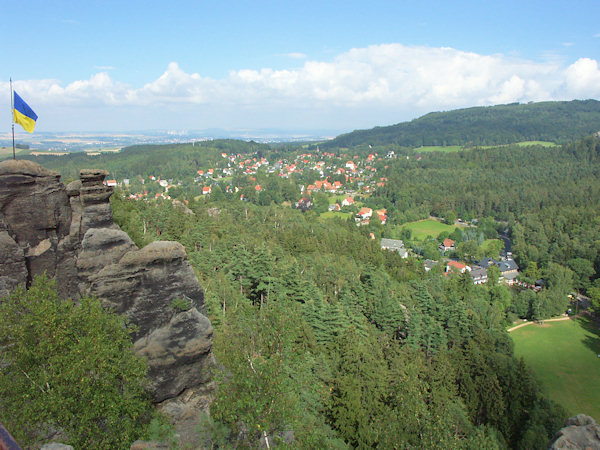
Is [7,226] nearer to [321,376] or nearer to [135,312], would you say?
[135,312]

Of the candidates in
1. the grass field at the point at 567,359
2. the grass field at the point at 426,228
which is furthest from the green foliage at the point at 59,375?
the grass field at the point at 426,228

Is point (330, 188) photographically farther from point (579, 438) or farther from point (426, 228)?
point (579, 438)

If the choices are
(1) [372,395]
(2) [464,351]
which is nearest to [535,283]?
(2) [464,351]

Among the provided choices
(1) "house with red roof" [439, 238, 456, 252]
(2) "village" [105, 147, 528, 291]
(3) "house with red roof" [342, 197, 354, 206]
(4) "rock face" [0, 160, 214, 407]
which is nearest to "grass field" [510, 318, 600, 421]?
(2) "village" [105, 147, 528, 291]

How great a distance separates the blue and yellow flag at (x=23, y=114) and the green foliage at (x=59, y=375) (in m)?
8.18

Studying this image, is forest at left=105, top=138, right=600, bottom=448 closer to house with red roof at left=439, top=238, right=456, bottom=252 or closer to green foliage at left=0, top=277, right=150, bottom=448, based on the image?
green foliage at left=0, top=277, right=150, bottom=448

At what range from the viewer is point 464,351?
2812cm

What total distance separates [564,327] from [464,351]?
106ft

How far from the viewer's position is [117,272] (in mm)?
12156

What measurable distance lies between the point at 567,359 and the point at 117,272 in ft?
158

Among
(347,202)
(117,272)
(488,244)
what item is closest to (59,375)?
(117,272)

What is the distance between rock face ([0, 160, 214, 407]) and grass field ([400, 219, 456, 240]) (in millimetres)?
82186

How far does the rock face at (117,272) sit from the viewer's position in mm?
12008

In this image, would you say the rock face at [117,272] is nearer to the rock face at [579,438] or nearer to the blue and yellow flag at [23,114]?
the blue and yellow flag at [23,114]
